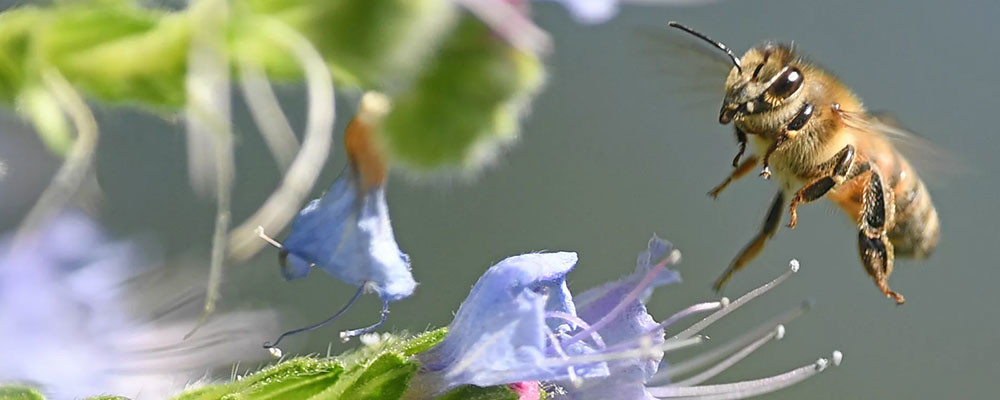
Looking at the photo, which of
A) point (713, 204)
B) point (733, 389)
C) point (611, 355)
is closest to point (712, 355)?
point (733, 389)

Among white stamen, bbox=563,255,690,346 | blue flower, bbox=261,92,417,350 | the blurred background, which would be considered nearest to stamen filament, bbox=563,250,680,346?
white stamen, bbox=563,255,690,346

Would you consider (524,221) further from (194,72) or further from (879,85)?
(194,72)

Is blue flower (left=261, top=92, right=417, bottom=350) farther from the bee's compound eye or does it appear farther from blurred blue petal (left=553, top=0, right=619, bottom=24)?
the bee's compound eye

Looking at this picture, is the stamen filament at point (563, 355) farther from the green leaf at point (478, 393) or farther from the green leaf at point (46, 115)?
the green leaf at point (46, 115)

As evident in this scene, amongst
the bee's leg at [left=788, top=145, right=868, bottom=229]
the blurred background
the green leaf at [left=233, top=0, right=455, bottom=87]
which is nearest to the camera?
the green leaf at [left=233, top=0, right=455, bottom=87]

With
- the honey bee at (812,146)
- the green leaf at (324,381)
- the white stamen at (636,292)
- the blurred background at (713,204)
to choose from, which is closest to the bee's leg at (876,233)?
the honey bee at (812,146)

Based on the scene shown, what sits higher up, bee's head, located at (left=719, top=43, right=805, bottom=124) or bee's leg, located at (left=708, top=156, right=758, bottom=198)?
bee's head, located at (left=719, top=43, right=805, bottom=124)

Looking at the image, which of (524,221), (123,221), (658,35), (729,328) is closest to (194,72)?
(658,35)
